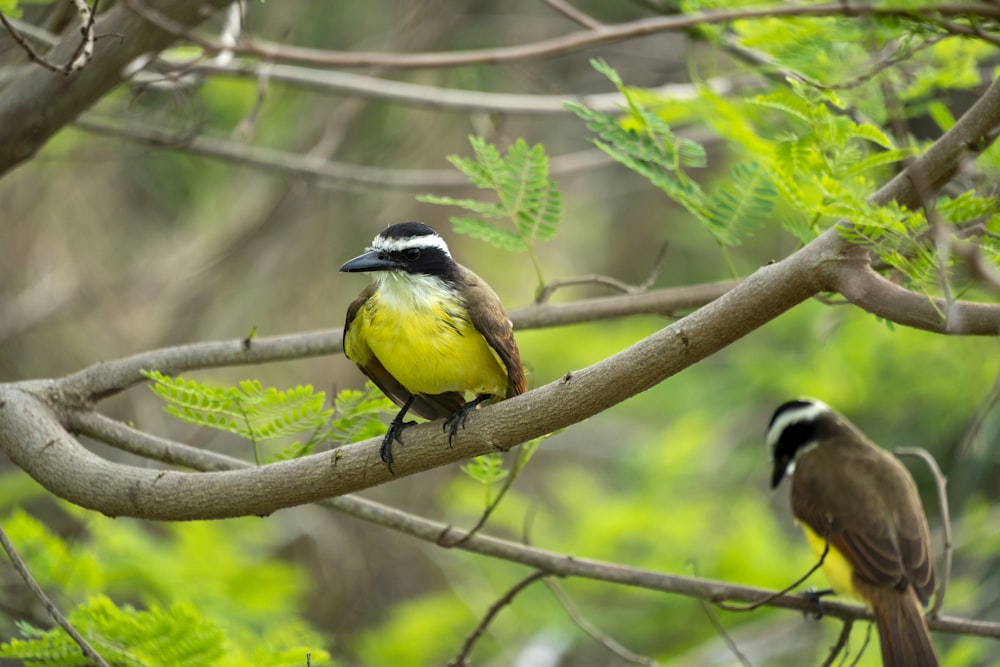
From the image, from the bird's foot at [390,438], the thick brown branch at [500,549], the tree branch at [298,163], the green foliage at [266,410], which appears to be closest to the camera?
the bird's foot at [390,438]

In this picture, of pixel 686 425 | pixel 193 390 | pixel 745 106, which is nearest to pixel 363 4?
pixel 686 425

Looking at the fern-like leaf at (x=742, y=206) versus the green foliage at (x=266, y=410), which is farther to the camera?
the fern-like leaf at (x=742, y=206)

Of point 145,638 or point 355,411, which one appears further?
point 355,411

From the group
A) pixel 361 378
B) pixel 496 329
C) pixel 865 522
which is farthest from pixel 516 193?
pixel 361 378

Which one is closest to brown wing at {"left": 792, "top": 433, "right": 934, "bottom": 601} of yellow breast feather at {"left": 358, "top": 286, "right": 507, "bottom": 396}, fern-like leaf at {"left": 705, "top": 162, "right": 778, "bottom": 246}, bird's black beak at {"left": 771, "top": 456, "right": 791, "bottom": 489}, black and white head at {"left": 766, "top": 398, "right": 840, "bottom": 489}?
black and white head at {"left": 766, "top": 398, "right": 840, "bottom": 489}

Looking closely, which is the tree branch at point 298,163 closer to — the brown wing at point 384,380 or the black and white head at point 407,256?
the black and white head at point 407,256

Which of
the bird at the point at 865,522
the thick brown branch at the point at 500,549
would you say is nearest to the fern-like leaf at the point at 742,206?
the thick brown branch at the point at 500,549

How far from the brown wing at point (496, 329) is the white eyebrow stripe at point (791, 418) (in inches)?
120

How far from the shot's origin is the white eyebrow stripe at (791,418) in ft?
21.0

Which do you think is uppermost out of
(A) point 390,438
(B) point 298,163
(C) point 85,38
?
(C) point 85,38

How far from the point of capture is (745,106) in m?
4.92

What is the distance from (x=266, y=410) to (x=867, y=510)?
3.33 metres

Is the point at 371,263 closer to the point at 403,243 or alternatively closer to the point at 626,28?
the point at 403,243

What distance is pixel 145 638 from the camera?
3695mm
